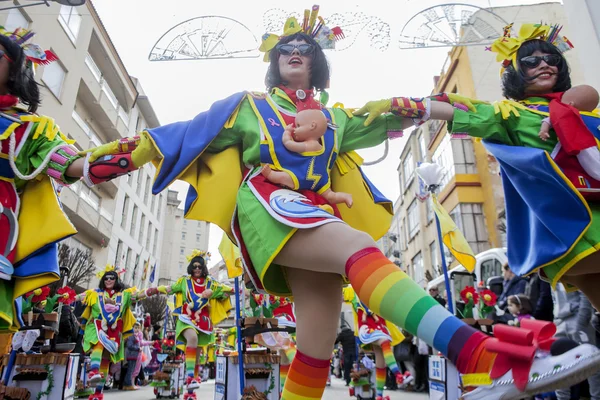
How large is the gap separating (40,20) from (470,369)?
14.9m

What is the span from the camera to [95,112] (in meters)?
18.2

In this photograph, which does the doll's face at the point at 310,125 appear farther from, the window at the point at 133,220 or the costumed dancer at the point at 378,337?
the window at the point at 133,220

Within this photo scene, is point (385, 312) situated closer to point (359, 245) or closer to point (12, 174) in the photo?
point (359, 245)

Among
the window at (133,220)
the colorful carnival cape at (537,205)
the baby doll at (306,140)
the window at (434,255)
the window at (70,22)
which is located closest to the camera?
the baby doll at (306,140)

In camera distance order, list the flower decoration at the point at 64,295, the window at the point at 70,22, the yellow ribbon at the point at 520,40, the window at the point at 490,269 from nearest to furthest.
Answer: the yellow ribbon at the point at 520,40 < the flower decoration at the point at 64,295 < the window at the point at 490,269 < the window at the point at 70,22

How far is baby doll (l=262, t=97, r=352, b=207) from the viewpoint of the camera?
1.92m

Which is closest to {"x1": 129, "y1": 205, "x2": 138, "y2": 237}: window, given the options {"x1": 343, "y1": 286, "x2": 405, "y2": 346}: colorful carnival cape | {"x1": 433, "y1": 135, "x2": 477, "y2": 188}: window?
{"x1": 433, "y1": 135, "x2": 477, "y2": 188}: window

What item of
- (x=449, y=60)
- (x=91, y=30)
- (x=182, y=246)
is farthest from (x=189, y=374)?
(x=182, y=246)

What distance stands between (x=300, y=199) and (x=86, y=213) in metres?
17.4

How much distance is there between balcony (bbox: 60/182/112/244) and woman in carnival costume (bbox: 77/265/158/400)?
9.18m

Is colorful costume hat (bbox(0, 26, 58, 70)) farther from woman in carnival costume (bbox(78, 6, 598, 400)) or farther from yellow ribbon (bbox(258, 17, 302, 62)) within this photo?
yellow ribbon (bbox(258, 17, 302, 62))

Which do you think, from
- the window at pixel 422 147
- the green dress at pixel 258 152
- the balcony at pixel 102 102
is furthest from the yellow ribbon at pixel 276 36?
the window at pixel 422 147

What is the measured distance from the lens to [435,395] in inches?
160

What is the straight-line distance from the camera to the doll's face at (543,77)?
8.24 feet
